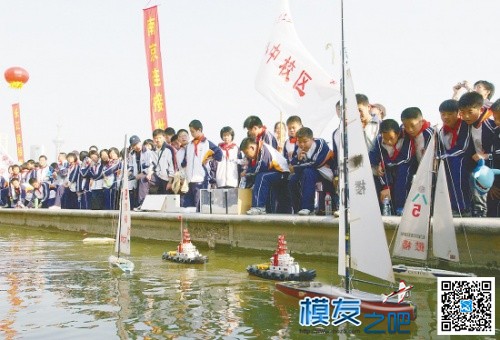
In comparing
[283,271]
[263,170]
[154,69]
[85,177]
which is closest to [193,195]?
[263,170]

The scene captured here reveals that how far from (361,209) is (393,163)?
3.63 meters

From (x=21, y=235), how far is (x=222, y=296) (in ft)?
36.3

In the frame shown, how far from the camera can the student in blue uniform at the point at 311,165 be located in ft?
32.4

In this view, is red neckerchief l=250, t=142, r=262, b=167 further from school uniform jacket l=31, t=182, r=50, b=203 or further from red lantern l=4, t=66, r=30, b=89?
red lantern l=4, t=66, r=30, b=89

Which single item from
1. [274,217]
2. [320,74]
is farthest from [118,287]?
[320,74]

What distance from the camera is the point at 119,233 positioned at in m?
9.10

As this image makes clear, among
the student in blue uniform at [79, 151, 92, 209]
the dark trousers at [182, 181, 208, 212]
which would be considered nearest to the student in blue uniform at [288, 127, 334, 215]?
the dark trousers at [182, 181, 208, 212]

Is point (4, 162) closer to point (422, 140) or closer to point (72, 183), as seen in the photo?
point (72, 183)

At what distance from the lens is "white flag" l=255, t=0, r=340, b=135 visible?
10867 mm

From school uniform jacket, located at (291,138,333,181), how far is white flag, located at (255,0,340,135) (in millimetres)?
916

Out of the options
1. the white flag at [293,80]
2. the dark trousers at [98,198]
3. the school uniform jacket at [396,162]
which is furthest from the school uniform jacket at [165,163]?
the school uniform jacket at [396,162]

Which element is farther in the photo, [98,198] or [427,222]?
[98,198]

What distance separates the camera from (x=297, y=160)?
1027 cm

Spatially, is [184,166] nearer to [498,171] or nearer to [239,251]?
[239,251]
